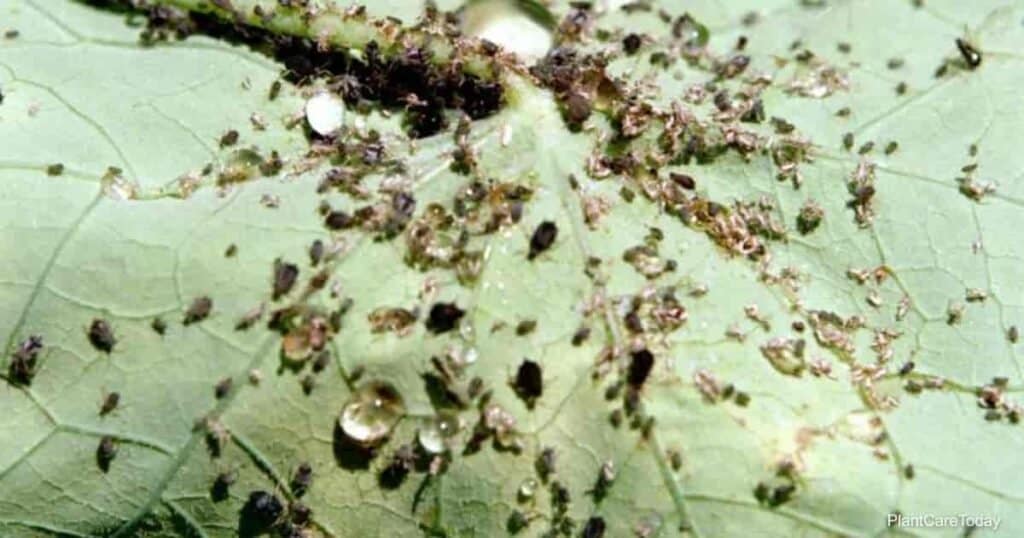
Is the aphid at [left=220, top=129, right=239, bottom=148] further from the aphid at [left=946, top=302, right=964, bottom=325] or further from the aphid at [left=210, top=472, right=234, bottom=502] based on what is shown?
the aphid at [left=946, top=302, right=964, bottom=325]

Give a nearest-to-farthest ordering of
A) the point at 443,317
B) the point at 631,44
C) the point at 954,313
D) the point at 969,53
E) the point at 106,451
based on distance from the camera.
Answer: the point at 443,317 < the point at 106,451 < the point at 954,313 < the point at 631,44 < the point at 969,53

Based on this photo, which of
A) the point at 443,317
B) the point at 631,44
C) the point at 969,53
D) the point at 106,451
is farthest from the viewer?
the point at 969,53

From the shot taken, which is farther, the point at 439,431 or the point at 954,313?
the point at 954,313

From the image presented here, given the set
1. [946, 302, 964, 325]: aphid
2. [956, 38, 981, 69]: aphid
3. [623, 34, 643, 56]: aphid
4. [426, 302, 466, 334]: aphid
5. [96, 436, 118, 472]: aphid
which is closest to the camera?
[426, 302, 466, 334]: aphid

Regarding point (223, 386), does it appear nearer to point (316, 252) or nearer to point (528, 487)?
point (316, 252)

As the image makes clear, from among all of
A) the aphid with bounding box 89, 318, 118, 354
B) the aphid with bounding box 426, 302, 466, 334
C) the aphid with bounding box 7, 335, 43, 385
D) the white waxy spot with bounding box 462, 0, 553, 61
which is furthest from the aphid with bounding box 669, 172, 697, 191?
the aphid with bounding box 7, 335, 43, 385

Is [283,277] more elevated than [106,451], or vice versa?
[283,277]

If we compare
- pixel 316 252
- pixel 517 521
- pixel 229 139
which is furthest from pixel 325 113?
pixel 517 521
